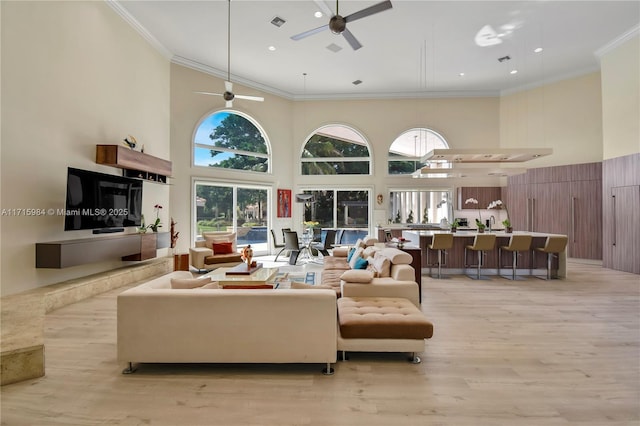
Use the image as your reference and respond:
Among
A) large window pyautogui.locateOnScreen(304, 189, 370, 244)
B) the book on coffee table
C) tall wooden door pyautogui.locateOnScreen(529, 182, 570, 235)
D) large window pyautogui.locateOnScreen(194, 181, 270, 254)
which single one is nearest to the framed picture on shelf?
large window pyautogui.locateOnScreen(194, 181, 270, 254)

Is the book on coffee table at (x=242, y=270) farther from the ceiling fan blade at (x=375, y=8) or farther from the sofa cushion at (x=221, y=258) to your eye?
the ceiling fan blade at (x=375, y=8)

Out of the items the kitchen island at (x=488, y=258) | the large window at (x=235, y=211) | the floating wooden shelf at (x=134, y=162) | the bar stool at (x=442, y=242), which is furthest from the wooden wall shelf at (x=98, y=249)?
the bar stool at (x=442, y=242)

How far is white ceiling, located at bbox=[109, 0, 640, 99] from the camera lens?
19.9 ft

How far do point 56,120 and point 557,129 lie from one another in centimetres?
1161

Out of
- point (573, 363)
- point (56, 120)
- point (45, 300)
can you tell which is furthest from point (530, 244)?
point (56, 120)

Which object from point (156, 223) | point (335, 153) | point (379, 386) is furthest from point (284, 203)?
point (379, 386)

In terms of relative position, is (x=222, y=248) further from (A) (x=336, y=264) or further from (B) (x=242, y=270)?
(A) (x=336, y=264)

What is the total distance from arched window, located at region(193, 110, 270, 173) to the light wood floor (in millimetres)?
5803

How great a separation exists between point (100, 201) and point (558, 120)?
11398 millimetres

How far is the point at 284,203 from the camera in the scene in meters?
10.4

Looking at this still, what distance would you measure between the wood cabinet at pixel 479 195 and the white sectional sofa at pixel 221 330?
882 centimetres

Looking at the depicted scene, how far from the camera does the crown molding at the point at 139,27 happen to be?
602 centimetres

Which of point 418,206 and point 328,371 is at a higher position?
point 418,206

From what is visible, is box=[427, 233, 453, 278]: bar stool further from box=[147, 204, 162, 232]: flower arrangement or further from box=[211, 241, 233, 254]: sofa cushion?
box=[147, 204, 162, 232]: flower arrangement
